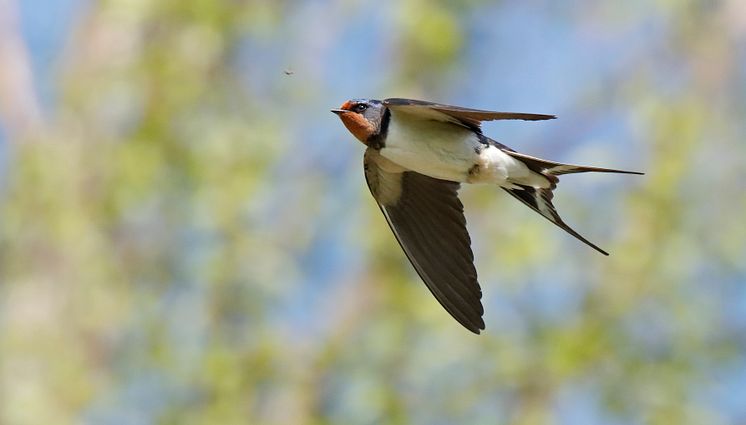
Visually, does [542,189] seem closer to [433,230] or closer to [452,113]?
[433,230]

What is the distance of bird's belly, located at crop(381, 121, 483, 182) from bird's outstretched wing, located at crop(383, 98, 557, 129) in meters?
0.03

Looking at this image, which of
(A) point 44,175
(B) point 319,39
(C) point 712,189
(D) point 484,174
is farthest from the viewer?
(B) point 319,39

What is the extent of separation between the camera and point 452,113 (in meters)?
2.52

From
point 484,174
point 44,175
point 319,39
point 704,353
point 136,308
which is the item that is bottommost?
point 484,174

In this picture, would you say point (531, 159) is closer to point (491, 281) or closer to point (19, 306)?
point (491, 281)

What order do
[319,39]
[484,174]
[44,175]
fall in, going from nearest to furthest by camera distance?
[484,174] < [44,175] < [319,39]

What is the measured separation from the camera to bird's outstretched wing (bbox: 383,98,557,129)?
84.0 inches

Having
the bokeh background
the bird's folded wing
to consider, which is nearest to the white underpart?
the bird's folded wing

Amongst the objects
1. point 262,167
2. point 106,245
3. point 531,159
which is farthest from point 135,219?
point 531,159

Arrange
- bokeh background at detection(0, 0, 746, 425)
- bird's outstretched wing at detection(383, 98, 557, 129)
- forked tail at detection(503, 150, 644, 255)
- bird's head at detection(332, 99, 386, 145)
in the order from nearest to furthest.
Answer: bird's outstretched wing at detection(383, 98, 557, 129) → bird's head at detection(332, 99, 386, 145) → forked tail at detection(503, 150, 644, 255) → bokeh background at detection(0, 0, 746, 425)

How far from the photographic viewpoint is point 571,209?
224 inches

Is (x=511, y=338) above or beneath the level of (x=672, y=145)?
beneath

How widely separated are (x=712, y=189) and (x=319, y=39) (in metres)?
1.97

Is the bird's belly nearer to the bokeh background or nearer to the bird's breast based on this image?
the bird's breast
